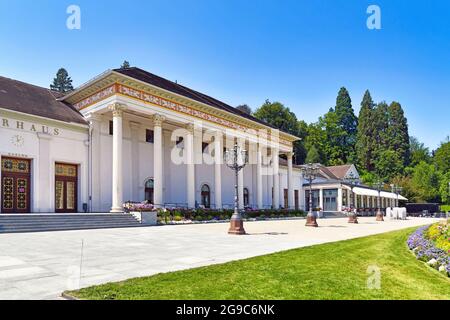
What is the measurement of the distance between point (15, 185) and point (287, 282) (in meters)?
20.7

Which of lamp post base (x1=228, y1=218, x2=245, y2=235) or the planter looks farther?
the planter

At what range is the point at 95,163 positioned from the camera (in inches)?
978

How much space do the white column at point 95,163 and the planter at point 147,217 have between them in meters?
4.31

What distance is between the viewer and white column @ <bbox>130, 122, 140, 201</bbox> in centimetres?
2761

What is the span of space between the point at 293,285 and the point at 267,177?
36.0 metres

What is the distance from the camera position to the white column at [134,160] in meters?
27.6

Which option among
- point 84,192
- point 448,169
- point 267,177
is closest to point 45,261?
point 84,192

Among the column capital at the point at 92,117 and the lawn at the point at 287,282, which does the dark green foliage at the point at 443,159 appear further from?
the lawn at the point at 287,282

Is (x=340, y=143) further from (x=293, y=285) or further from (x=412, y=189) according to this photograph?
(x=293, y=285)

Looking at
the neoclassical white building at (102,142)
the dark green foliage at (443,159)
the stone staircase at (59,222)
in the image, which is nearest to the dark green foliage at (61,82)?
Answer: the neoclassical white building at (102,142)

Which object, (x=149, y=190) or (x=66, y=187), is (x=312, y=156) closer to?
(x=149, y=190)

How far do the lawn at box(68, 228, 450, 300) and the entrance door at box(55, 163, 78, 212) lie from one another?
1944cm

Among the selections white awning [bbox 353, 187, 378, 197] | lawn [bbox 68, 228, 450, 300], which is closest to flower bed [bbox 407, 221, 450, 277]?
lawn [bbox 68, 228, 450, 300]

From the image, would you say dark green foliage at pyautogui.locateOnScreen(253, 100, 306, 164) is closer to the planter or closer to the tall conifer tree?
the tall conifer tree
